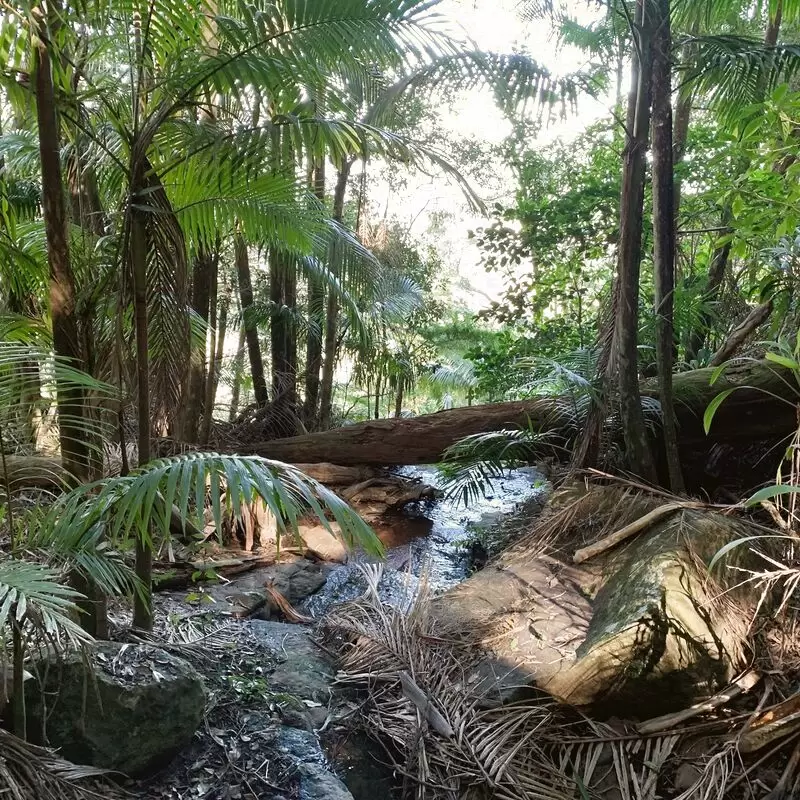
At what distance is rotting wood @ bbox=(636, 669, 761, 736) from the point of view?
1.96 m

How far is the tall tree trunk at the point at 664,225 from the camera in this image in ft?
9.70

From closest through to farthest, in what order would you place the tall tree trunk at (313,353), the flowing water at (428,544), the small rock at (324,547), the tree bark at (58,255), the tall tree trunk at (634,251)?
the tree bark at (58,255) → the tall tree trunk at (634,251) → the flowing water at (428,544) → the small rock at (324,547) → the tall tree trunk at (313,353)

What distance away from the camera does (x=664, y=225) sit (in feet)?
11.0

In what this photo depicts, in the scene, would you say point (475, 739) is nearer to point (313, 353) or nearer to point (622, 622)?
point (622, 622)

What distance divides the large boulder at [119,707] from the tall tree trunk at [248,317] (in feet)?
13.2

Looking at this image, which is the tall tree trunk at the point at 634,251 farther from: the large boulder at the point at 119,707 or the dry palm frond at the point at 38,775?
the dry palm frond at the point at 38,775

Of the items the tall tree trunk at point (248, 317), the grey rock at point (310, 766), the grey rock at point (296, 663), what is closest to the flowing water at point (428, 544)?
the grey rock at point (296, 663)

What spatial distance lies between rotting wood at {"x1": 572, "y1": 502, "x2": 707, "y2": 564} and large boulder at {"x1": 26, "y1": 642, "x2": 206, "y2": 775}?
1775mm

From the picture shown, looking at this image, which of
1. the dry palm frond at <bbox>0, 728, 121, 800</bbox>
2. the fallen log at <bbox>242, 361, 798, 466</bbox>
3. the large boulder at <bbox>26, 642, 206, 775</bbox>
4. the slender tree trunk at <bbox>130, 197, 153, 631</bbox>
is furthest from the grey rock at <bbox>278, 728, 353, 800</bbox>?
the fallen log at <bbox>242, 361, 798, 466</bbox>

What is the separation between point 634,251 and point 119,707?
2.87 m

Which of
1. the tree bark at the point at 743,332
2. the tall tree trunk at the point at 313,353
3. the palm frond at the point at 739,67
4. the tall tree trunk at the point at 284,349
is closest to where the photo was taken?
the palm frond at the point at 739,67

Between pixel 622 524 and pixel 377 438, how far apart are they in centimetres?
274

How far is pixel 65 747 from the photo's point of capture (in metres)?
1.73

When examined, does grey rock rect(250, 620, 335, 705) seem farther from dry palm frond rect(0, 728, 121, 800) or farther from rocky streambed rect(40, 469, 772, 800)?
dry palm frond rect(0, 728, 121, 800)
